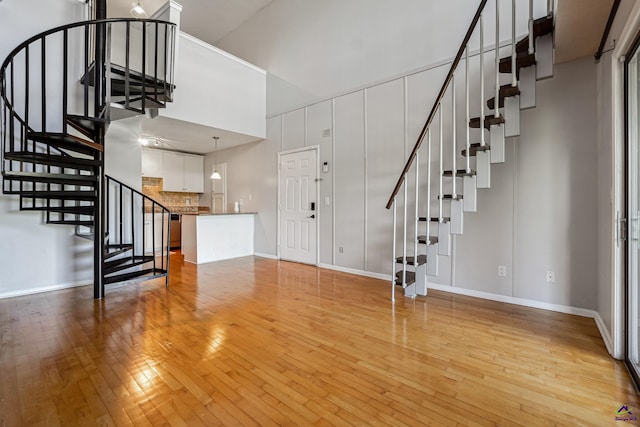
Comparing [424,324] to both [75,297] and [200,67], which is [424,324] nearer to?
[75,297]

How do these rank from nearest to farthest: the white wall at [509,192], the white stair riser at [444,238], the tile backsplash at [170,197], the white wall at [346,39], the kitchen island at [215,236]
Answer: the white wall at [509,192] → the white stair riser at [444,238] → the white wall at [346,39] → the kitchen island at [215,236] → the tile backsplash at [170,197]

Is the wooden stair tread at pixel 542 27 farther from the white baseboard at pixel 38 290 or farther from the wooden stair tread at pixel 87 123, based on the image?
the white baseboard at pixel 38 290

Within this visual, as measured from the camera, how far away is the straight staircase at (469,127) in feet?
8.82

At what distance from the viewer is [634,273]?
197cm

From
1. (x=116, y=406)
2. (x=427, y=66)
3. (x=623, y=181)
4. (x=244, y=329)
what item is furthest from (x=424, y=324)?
(x=427, y=66)

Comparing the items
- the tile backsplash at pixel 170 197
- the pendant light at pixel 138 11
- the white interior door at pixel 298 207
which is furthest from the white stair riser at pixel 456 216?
the tile backsplash at pixel 170 197

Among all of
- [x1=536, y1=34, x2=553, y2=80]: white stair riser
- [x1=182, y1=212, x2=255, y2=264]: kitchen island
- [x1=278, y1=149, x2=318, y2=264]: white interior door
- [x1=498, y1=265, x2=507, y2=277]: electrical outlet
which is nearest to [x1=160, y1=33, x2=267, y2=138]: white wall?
[x1=278, y1=149, x2=318, y2=264]: white interior door

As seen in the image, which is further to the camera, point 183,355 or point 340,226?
point 340,226

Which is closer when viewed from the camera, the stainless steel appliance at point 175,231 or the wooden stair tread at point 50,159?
the wooden stair tread at point 50,159

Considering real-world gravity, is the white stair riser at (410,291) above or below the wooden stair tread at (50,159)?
below

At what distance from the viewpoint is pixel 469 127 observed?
310cm

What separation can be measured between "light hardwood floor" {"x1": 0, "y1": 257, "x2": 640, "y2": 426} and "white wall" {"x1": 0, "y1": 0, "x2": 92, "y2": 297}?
419mm

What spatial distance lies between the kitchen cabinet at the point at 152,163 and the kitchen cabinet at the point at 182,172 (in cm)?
9

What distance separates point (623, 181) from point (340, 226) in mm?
3433
